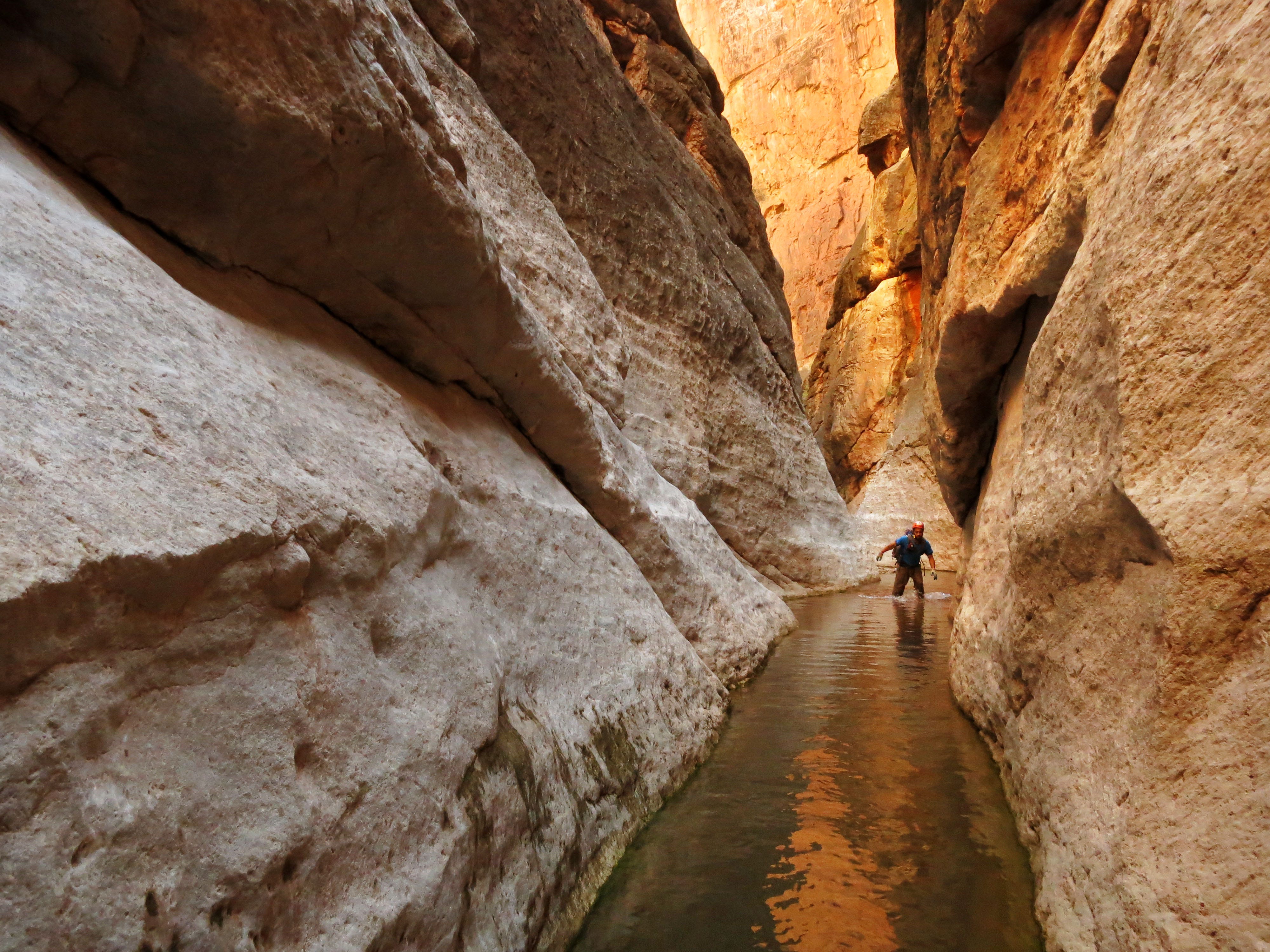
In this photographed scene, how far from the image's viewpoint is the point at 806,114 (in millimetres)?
44000

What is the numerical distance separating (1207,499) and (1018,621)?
5.79 ft

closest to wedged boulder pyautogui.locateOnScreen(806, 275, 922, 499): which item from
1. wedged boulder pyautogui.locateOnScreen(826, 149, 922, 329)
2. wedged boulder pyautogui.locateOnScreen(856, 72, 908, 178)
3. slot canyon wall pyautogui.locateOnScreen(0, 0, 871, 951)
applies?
wedged boulder pyautogui.locateOnScreen(826, 149, 922, 329)

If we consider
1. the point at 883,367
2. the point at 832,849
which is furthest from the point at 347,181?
the point at 883,367

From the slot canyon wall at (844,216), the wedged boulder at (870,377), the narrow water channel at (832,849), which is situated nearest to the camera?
the narrow water channel at (832,849)

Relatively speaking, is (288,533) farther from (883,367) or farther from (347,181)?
(883,367)

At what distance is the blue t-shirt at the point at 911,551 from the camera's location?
1177cm

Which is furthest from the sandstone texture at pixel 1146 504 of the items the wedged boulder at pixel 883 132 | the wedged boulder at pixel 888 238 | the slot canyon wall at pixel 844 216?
the wedged boulder at pixel 883 132

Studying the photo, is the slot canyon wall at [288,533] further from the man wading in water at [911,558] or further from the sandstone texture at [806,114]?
the sandstone texture at [806,114]

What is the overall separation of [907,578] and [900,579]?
147 millimetres

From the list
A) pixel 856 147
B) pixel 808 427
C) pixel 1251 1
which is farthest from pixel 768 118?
pixel 1251 1

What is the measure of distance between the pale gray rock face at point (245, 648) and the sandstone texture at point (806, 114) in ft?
132

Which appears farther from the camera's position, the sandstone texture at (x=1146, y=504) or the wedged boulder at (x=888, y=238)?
the wedged boulder at (x=888, y=238)

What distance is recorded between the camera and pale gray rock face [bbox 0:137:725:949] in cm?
124

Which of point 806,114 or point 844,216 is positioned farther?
point 806,114
